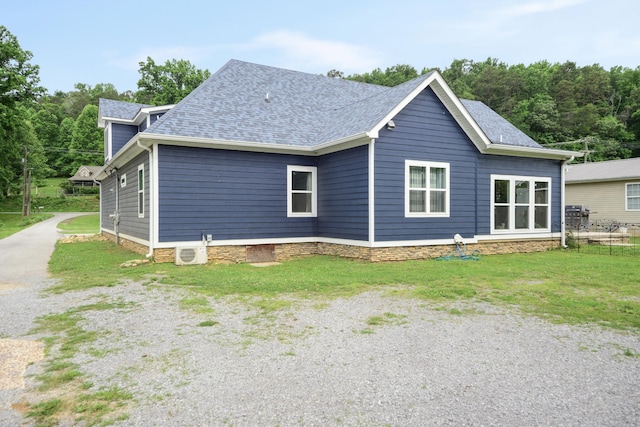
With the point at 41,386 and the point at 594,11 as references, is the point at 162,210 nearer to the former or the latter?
the point at 41,386

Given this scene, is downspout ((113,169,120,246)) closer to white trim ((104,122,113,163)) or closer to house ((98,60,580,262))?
white trim ((104,122,113,163))

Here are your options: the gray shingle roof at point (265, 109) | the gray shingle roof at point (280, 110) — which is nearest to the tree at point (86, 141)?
the gray shingle roof at point (280, 110)

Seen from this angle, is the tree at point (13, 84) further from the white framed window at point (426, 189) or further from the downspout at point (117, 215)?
the white framed window at point (426, 189)

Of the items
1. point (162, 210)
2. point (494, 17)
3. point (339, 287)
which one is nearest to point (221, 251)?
point (162, 210)

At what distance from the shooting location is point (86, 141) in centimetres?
7069

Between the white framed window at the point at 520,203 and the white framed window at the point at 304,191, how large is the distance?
5.71 meters

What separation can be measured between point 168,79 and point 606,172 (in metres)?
33.6

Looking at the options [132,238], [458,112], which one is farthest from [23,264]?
[458,112]

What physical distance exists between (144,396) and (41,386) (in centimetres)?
93

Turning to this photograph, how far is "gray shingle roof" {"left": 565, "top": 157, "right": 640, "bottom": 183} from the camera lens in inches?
893

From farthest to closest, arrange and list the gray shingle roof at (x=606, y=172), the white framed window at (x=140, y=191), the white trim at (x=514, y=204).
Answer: the gray shingle roof at (x=606, y=172) → the white trim at (x=514, y=204) → the white framed window at (x=140, y=191)

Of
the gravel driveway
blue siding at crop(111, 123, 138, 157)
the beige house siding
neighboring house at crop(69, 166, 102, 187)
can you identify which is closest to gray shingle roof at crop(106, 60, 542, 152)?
blue siding at crop(111, 123, 138, 157)

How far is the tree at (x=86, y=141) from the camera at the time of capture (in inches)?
2736

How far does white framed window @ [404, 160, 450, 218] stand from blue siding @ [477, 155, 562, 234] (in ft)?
5.13
